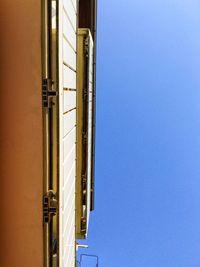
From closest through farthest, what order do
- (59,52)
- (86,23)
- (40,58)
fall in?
(40,58), (59,52), (86,23)

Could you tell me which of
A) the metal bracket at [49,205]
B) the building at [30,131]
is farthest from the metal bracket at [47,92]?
the metal bracket at [49,205]

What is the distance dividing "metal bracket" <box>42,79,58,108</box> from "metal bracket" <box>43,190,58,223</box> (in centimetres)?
81

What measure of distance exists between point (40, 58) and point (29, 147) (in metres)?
0.78

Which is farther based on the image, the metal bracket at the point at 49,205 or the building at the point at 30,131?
the metal bracket at the point at 49,205

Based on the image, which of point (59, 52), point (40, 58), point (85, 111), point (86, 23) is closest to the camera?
point (40, 58)

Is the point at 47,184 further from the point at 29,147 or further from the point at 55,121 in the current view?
the point at 55,121

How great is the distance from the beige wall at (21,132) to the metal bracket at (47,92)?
0.06 meters

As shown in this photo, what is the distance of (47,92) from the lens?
259cm

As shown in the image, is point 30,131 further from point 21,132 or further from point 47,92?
point 47,92

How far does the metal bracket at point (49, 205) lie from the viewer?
2.75 metres

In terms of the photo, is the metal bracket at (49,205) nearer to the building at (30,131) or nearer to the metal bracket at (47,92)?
the building at (30,131)

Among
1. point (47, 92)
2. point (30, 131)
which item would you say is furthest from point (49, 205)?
point (47, 92)

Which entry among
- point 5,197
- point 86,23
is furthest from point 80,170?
point 86,23

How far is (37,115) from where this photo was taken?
265 centimetres
